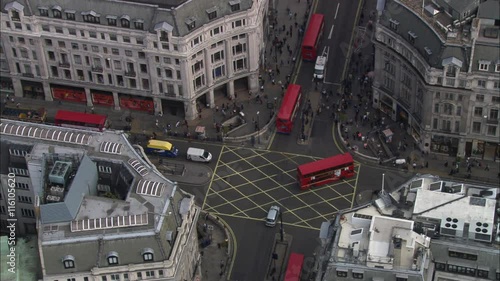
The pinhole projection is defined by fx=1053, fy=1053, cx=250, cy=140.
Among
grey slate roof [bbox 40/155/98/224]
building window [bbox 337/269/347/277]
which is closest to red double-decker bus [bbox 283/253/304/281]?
building window [bbox 337/269/347/277]

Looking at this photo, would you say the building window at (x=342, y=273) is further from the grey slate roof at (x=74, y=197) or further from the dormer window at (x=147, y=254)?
the grey slate roof at (x=74, y=197)

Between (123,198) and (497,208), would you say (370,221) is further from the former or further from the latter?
(123,198)

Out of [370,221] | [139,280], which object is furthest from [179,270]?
[370,221]

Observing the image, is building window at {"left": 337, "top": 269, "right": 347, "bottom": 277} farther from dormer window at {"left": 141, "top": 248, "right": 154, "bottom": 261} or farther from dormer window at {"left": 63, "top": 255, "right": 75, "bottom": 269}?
dormer window at {"left": 63, "top": 255, "right": 75, "bottom": 269}

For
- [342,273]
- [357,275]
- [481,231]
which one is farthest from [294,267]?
[481,231]

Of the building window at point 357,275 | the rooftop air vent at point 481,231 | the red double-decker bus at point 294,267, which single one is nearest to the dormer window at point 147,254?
the red double-decker bus at point 294,267
